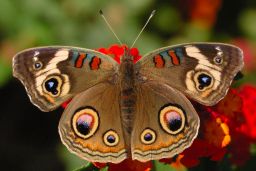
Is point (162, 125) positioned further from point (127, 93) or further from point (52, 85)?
point (52, 85)

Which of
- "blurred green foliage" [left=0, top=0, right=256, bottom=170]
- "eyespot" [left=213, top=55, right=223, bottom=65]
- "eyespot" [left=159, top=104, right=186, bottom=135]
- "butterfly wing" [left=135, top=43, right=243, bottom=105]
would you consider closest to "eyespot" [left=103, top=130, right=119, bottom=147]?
"eyespot" [left=159, top=104, right=186, bottom=135]

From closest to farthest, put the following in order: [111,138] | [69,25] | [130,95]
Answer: [111,138] → [130,95] → [69,25]

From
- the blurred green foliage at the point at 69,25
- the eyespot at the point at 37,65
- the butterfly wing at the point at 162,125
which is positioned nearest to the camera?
the butterfly wing at the point at 162,125

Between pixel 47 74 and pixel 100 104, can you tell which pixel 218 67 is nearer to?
pixel 100 104

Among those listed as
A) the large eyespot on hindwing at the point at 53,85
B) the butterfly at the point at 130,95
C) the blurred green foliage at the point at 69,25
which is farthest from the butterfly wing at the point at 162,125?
the blurred green foliage at the point at 69,25

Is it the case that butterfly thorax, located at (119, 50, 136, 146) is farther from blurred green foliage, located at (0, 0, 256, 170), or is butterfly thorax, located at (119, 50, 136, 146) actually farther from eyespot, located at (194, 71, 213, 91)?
blurred green foliage, located at (0, 0, 256, 170)

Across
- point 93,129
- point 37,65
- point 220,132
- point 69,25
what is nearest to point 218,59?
point 220,132

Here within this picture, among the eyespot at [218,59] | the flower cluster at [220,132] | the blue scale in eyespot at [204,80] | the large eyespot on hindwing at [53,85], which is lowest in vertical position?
the flower cluster at [220,132]

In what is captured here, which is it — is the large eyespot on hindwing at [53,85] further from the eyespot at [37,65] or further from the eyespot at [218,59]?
the eyespot at [218,59]
